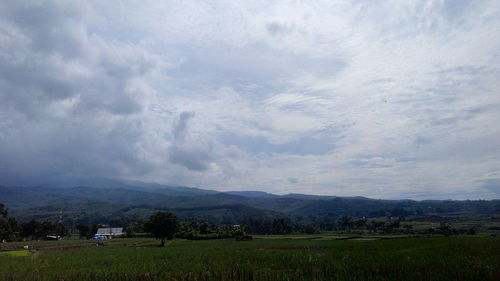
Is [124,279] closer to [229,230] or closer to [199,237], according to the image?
[199,237]

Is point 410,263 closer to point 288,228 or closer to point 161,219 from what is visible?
point 161,219

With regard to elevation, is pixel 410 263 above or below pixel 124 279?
above

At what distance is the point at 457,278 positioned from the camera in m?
19.8

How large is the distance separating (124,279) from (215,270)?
716 cm

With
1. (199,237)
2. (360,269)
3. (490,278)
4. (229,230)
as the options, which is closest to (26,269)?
(360,269)

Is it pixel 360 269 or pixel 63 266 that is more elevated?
pixel 360 269

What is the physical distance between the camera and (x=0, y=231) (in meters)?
98.2

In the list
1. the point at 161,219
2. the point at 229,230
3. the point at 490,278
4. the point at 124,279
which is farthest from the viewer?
the point at 229,230

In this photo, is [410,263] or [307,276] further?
[410,263]

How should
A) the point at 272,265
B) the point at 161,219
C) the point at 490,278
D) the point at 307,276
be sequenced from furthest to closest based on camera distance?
the point at 161,219, the point at 272,265, the point at 307,276, the point at 490,278

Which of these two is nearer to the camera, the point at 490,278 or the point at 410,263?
the point at 490,278

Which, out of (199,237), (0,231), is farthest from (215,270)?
(0,231)

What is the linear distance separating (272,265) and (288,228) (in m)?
118

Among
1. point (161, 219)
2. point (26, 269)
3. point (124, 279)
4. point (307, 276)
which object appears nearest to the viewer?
point (307, 276)
